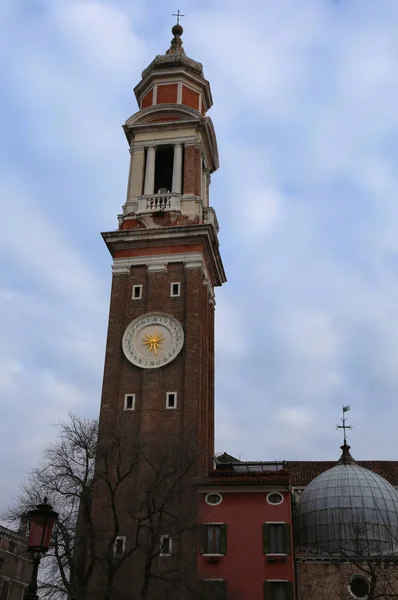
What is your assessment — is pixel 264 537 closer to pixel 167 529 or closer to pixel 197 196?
pixel 167 529

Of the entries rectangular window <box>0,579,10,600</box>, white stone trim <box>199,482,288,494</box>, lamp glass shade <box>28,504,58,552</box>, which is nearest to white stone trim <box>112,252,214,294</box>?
white stone trim <box>199,482,288,494</box>

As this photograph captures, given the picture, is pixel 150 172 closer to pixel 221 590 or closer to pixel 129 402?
pixel 129 402

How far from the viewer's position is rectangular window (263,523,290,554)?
114 feet

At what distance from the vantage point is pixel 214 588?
33.9 m

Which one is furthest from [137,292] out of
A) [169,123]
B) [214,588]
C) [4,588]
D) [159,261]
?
[4,588]

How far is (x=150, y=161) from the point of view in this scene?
49312 millimetres

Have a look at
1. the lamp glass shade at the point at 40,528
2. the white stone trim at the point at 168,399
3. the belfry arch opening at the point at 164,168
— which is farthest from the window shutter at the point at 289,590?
the belfry arch opening at the point at 164,168

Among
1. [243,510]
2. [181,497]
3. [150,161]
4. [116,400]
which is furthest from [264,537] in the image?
[150,161]

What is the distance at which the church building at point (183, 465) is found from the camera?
33.4 metres

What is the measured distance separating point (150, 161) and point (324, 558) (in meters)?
27.8

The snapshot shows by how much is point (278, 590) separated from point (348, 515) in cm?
664

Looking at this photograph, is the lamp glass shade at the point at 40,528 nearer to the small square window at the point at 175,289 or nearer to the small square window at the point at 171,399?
the small square window at the point at 171,399

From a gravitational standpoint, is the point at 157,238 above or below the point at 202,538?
above

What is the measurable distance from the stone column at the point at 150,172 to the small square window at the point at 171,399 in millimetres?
14435
